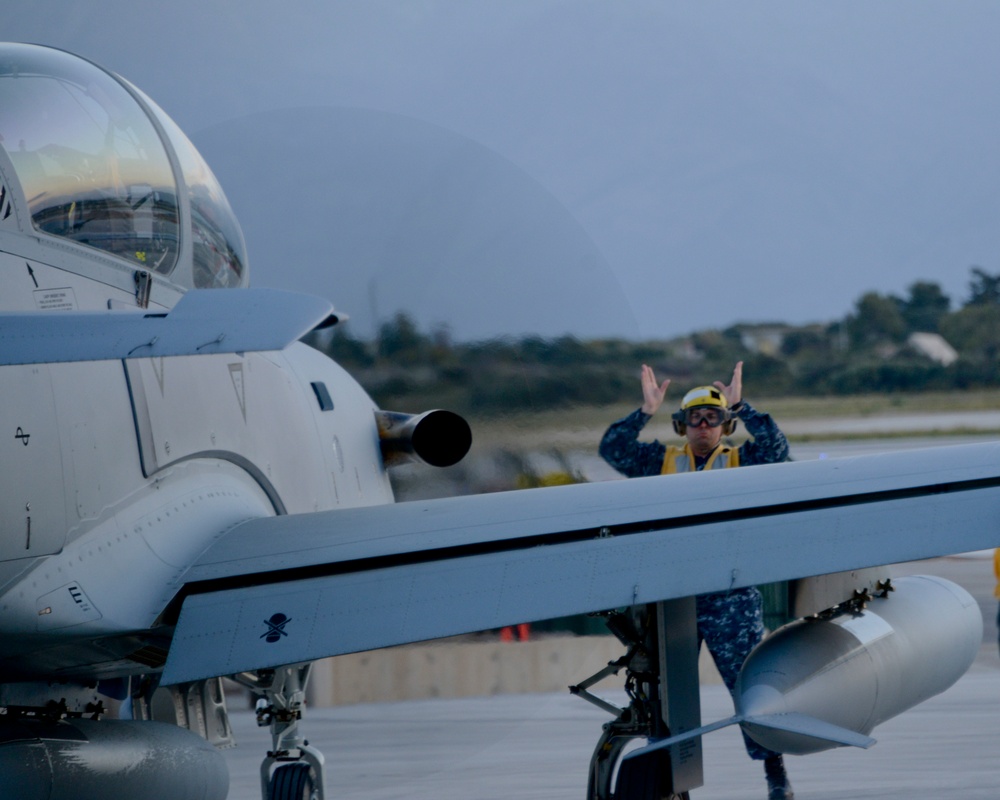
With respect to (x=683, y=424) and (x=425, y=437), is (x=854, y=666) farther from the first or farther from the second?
(x=425, y=437)

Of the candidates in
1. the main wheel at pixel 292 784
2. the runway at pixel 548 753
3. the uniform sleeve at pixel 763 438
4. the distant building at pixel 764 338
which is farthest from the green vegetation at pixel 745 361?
the runway at pixel 548 753

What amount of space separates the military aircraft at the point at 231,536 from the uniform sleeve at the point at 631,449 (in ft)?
4.09

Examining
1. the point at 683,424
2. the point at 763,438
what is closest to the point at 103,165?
the point at 683,424

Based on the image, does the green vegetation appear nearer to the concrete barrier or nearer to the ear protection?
the ear protection

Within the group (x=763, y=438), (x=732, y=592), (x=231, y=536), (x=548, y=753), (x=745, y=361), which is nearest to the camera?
(x=231, y=536)

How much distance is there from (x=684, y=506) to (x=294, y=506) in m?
1.64

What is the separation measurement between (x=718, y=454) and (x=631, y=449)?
41cm

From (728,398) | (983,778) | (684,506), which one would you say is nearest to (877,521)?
(684,506)

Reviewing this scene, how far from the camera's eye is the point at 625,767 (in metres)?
5.57

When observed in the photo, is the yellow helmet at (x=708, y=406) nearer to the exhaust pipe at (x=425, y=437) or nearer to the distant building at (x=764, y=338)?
the exhaust pipe at (x=425, y=437)

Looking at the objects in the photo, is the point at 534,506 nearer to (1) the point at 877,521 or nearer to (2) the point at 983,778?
(1) the point at 877,521

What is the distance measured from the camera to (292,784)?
6.18 metres

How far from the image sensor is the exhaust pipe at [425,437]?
625 cm

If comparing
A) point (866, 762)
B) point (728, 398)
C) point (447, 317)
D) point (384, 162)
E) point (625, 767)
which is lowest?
point (866, 762)
